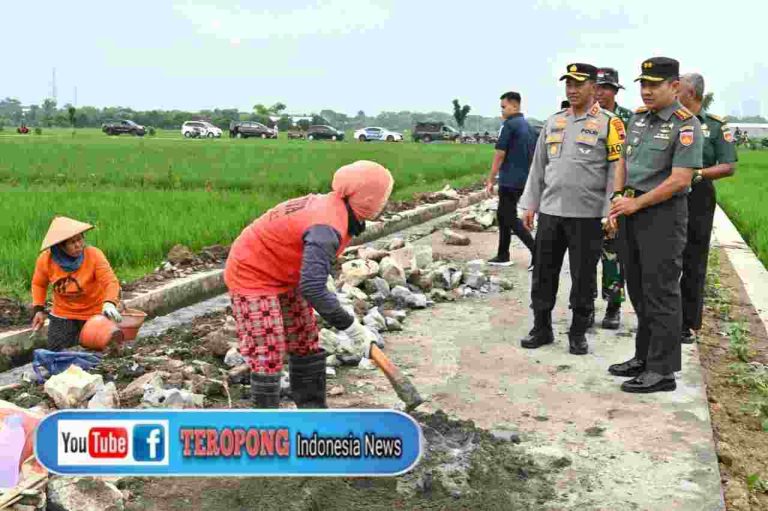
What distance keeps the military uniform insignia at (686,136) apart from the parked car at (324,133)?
50.9m

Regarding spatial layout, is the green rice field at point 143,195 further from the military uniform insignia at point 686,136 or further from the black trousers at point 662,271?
the military uniform insignia at point 686,136

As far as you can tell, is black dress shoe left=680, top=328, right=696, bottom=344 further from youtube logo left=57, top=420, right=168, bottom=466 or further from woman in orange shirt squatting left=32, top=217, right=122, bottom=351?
youtube logo left=57, top=420, right=168, bottom=466

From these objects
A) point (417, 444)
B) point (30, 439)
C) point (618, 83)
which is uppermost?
point (618, 83)

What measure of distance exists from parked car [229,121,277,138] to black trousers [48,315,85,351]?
50350 mm

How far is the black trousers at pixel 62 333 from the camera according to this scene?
5.39m

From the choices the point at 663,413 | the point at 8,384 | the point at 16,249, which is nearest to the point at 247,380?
the point at 8,384

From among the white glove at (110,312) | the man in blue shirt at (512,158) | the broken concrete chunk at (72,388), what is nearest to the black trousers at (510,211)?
the man in blue shirt at (512,158)

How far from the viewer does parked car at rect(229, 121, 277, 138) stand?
55.2 metres

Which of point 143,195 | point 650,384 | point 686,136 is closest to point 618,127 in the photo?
point 686,136

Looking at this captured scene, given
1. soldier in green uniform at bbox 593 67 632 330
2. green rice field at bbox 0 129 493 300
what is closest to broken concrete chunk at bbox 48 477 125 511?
green rice field at bbox 0 129 493 300

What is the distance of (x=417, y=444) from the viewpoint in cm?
237

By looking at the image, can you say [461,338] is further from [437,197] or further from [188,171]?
[188,171]

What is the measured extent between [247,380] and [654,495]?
231 cm

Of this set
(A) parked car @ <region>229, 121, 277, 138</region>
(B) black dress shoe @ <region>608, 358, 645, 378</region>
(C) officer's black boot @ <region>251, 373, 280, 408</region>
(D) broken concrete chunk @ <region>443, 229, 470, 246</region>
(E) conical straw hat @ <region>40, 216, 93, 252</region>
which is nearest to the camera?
(C) officer's black boot @ <region>251, 373, 280, 408</region>
